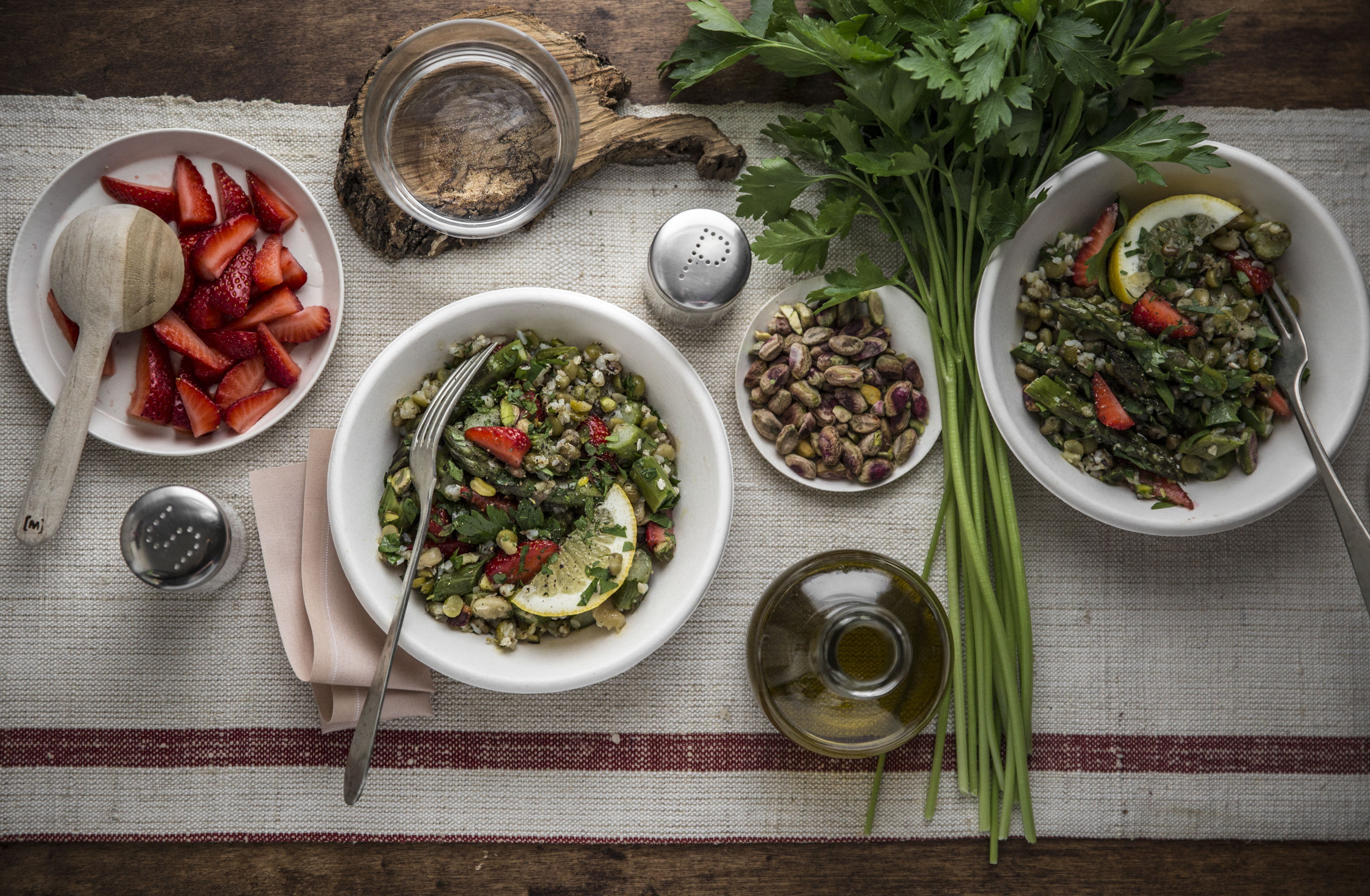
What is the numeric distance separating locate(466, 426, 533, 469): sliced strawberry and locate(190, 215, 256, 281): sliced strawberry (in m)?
0.57

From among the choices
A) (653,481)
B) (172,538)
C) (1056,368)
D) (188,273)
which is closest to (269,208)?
(188,273)

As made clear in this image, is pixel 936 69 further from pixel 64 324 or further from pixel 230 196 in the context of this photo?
pixel 64 324

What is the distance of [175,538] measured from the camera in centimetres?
135

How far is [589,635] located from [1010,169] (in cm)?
107

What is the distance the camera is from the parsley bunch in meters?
1.23

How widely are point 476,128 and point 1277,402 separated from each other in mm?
1491

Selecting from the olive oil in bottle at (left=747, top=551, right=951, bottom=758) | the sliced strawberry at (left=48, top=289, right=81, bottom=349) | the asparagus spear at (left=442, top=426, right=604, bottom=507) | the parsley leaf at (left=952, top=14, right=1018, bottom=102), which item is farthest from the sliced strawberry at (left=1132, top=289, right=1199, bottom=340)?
the sliced strawberry at (left=48, top=289, right=81, bottom=349)

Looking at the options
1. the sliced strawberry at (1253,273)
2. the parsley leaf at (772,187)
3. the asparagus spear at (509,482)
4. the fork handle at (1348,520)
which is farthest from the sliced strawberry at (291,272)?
the fork handle at (1348,520)

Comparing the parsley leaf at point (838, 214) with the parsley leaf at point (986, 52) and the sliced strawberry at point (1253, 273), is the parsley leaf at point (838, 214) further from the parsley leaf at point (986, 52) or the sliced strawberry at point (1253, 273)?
the sliced strawberry at point (1253, 273)

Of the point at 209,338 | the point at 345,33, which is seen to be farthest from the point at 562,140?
the point at 209,338

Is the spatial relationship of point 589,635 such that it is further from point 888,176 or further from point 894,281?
point 888,176

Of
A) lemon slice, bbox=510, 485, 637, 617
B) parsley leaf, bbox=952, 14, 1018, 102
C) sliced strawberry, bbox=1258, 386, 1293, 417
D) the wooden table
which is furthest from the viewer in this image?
the wooden table

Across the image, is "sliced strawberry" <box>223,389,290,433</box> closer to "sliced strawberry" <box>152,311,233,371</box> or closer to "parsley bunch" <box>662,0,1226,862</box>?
"sliced strawberry" <box>152,311,233,371</box>

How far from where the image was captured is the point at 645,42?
5.11 ft
